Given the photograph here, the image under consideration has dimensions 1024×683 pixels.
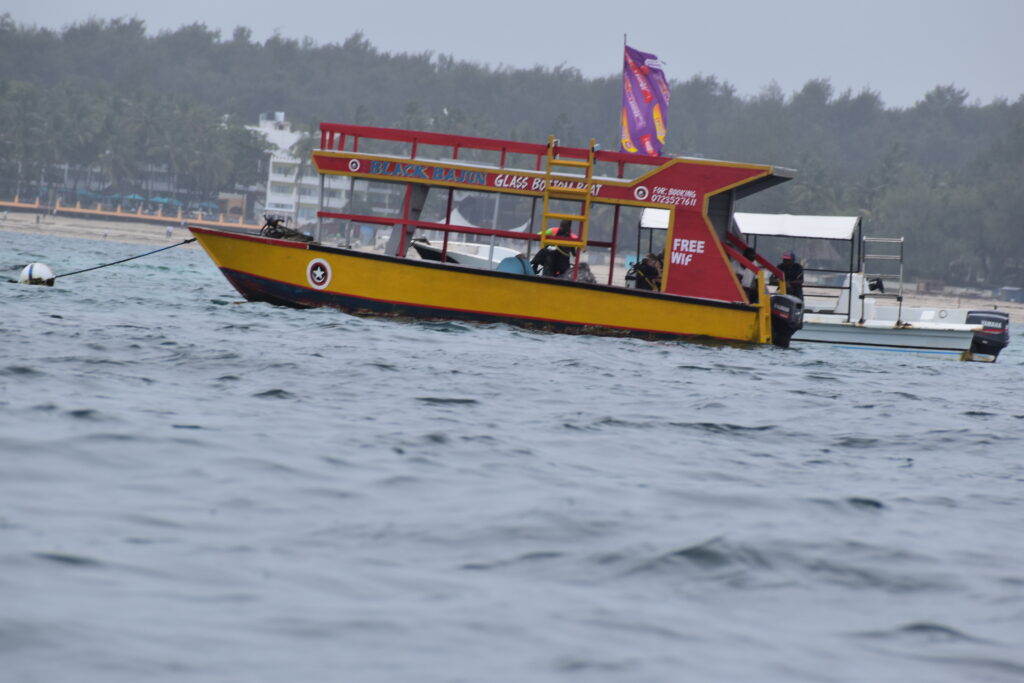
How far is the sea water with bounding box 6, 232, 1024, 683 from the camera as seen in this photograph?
4.30m

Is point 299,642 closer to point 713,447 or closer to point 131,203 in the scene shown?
point 713,447

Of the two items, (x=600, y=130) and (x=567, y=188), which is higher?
(x=600, y=130)

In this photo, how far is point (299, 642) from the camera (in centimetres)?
421

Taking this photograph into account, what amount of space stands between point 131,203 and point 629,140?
108344 millimetres

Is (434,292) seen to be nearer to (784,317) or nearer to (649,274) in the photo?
(649,274)

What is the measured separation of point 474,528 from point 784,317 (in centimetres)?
1238

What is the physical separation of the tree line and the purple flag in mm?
82098

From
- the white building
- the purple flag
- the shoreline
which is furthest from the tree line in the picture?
the purple flag

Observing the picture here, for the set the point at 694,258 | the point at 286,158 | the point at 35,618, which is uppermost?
the point at 286,158

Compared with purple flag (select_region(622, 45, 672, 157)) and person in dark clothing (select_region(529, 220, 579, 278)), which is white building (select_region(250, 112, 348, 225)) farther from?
person in dark clothing (select_region(529, 220, 579, 278))

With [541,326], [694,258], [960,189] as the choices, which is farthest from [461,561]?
[960,189]

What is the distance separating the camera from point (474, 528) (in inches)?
236

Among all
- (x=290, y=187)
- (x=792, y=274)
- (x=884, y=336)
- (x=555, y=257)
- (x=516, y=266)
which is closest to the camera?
(x=516, y=266)

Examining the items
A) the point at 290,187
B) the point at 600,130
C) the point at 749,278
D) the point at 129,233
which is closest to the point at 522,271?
the point at 749,278
